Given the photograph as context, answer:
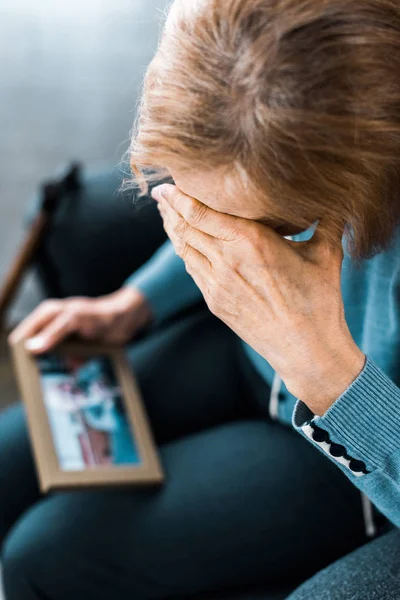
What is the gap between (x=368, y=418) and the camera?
0.72 meters

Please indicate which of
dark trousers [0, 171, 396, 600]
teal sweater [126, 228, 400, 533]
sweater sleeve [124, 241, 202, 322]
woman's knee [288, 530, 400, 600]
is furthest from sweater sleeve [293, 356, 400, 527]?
sweater sleeve [124, 241, 202, 322]

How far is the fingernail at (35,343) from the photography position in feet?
3.67

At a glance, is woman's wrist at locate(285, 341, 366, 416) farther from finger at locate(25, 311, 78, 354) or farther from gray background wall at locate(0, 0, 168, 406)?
gray background wall at locate(0, 0, 168, 406)

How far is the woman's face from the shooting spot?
0.66m

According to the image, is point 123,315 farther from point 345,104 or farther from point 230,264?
point 345,104

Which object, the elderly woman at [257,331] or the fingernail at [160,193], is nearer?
the elderly woman at [257,331]

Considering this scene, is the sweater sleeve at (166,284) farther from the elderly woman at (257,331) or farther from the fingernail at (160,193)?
the fingernail at (160,193)

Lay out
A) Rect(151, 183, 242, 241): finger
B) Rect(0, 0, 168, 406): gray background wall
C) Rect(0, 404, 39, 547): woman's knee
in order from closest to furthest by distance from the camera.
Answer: Rect(151, 183, 242, 241): finger → Rect(0, 404, 39, 547): woman's knee → Rect(0, 0, 168, 406): gray background wall

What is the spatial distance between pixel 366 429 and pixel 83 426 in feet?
1.50

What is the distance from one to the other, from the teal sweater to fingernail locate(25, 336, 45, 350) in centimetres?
33

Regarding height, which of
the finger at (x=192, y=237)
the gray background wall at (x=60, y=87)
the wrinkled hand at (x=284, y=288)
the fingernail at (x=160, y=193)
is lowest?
the wrinkled hand at (x=284, y=288)

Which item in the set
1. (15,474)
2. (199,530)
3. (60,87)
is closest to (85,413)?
(15,474)

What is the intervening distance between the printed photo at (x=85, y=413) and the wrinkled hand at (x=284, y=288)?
14.5 inches

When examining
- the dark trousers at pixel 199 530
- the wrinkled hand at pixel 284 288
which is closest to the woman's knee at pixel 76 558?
the dark trousers at pixel 199 530
